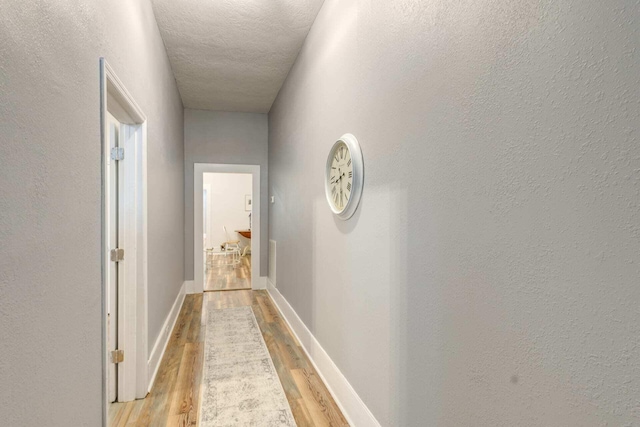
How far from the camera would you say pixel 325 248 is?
2.63 m

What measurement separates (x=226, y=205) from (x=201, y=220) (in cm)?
479

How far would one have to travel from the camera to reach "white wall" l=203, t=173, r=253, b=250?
9.95m

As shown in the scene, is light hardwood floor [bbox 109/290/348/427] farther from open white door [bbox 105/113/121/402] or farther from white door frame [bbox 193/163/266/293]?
white door frame [bbox 193/163/266/293]

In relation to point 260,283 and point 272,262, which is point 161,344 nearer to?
point 272,262

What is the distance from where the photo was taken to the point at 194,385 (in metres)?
2.51

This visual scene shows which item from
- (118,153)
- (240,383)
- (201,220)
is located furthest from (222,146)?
(240,383)

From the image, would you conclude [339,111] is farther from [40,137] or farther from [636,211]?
[636,211]

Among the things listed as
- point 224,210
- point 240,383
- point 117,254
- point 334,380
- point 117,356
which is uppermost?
point 224,210

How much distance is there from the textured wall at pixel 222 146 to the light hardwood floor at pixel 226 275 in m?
0.54

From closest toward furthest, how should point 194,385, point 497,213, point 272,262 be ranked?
point 497,213 < point 194,385 < point 272,262

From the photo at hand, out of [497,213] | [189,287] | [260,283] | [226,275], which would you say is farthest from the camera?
[226,275]

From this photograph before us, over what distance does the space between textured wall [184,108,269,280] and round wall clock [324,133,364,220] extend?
10.6 feet

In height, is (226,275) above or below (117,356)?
below

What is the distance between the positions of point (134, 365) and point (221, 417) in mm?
685
